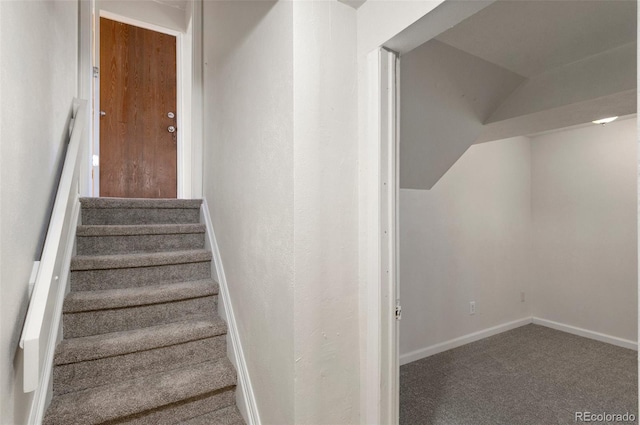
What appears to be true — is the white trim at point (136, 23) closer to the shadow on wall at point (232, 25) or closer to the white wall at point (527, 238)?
the shadow on wall at point (232, 25)

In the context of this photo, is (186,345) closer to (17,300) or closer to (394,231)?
(17,300)

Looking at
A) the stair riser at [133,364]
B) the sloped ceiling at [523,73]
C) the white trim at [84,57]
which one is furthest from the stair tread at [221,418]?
the white trim at [84,57]

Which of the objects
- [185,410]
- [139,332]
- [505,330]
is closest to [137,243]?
[139,332]

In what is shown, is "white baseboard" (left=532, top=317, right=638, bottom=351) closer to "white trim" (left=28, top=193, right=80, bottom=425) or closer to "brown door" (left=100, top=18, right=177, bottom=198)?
"white trim" (left=28, top=193, right=80, bottom=425)

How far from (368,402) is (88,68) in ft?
9.55

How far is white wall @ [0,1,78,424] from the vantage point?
1.00m

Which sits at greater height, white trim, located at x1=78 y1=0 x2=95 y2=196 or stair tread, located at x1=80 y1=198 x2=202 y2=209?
white trim, located at x1=78 y1=0 x2=95 y2=196

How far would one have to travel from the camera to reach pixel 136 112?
3.58m

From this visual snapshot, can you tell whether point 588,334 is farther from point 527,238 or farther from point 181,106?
point 181,106

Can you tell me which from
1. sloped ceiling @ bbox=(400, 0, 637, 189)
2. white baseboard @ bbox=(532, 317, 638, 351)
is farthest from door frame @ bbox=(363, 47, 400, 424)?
white baseboard @ bbox=(532, 317, 638, 351)

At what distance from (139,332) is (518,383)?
2533 mm

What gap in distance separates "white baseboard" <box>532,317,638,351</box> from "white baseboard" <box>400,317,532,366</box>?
151 millimetres

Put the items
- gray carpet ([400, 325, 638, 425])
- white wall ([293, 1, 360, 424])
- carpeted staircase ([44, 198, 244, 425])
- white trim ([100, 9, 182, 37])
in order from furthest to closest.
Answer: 1. white trim ([100, 9, 182, 37])
2. gray carpet ([400, 325, 638, 425])
3. carpeted staircase ([44, 198, 244, 425])
4. white wall ([293, 1, 360, 424])

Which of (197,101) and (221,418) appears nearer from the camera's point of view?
(221,418)
